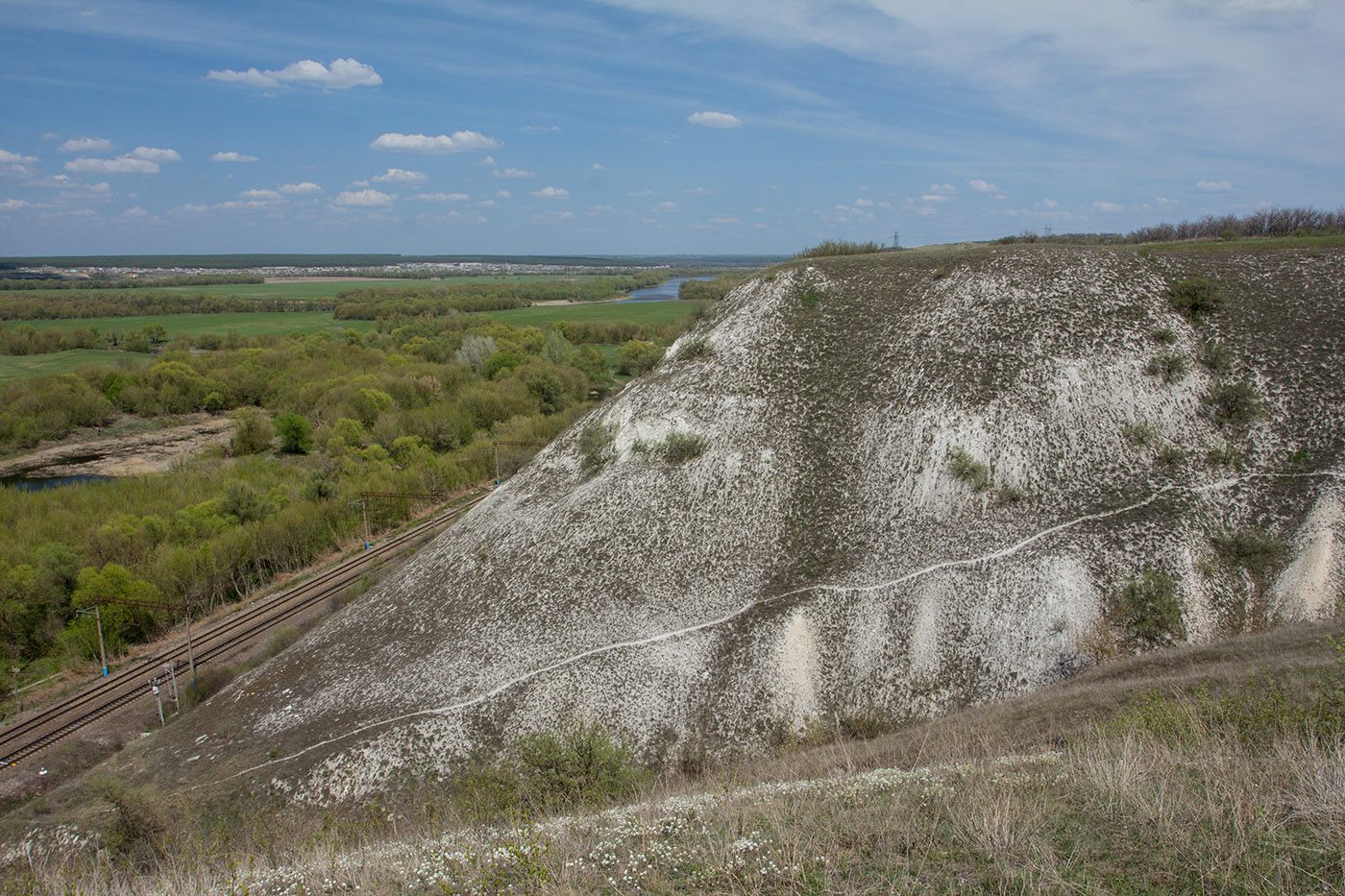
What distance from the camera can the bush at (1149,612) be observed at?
22.6 m

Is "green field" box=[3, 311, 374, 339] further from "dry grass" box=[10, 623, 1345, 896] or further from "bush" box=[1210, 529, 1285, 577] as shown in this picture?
"bush" box=[1210, 529, 1285, 577]

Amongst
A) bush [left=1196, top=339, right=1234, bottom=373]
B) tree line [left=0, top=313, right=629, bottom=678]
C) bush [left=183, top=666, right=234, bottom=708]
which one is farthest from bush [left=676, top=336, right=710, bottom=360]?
tree line [left=0, top=313, right=629, bottom=678]

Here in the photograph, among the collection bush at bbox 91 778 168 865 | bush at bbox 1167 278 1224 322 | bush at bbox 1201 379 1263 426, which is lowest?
bush at bbox 91 778 168 865

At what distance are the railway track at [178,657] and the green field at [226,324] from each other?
320 feet

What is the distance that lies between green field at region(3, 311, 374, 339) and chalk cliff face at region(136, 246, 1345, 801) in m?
118

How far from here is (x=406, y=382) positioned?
272 ft

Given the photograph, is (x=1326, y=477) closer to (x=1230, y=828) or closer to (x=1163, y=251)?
(x=1163, y=251)

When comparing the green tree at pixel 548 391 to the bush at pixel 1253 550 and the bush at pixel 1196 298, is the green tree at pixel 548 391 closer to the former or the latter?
the bush at pixel 1196 298

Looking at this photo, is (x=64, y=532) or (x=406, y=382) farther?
(x=406, y=382)

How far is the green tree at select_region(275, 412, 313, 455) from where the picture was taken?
236ft

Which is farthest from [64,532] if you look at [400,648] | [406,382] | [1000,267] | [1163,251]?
[1163,251]

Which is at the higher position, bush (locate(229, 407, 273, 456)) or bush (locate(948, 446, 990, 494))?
bush (locate(948, 446, 990, 494))

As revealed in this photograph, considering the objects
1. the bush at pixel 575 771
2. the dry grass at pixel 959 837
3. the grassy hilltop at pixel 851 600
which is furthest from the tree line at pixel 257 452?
the dry grass at pixel 959 837

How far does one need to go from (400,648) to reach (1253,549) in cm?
3089
